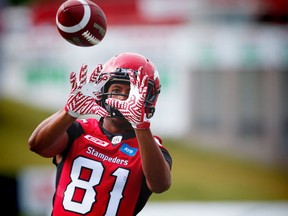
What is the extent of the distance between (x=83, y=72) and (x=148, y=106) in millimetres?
434

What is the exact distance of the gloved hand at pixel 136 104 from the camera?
3.21m

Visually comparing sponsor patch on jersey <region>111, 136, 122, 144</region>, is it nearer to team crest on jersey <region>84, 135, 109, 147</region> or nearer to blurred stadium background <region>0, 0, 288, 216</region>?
team crest on jersey <region>84, 135, 109, 147</region>

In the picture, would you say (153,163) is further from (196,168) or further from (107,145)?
(196,168)

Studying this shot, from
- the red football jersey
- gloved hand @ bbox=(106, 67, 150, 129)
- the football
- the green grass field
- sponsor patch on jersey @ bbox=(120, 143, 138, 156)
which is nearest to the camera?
gloved hand @ bbox=(106, 67, 150, 129)

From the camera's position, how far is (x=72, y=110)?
10.8 feet

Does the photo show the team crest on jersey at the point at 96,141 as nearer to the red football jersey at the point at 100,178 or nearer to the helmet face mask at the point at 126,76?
the red football jersey at the point at 100,178

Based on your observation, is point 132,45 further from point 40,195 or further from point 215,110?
point 40,195

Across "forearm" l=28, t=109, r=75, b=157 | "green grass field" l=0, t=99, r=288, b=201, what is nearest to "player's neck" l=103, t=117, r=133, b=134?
"forearm" l=28, t=109, r=75, b=157

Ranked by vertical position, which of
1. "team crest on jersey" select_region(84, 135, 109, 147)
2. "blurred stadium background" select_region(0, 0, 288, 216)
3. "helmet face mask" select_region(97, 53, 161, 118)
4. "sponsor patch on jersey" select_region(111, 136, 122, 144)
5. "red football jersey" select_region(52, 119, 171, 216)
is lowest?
"red football jersey" select_region(52, 119, 171, 216)

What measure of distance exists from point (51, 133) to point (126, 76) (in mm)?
529

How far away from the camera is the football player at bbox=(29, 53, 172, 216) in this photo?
10.8ft

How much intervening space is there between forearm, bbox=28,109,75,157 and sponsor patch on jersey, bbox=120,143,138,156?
1.13 feet

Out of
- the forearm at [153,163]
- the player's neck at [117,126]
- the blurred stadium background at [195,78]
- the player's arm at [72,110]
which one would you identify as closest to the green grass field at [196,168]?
the blurred stadium background at [195,78]

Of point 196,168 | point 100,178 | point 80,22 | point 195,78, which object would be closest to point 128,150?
point 100,178
